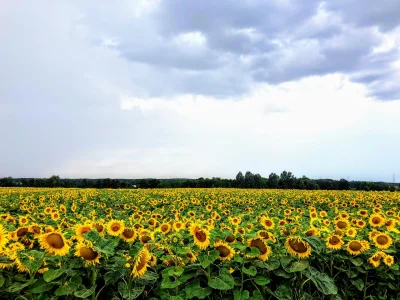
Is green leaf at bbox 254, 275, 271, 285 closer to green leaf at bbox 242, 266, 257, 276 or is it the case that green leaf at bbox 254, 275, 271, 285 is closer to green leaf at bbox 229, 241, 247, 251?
green leaf at bbox 242, 266, 257, 276

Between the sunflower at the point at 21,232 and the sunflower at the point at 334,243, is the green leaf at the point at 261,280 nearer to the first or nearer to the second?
the sunflower at the point at 334,243

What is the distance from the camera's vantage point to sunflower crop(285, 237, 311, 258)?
13.7 feet

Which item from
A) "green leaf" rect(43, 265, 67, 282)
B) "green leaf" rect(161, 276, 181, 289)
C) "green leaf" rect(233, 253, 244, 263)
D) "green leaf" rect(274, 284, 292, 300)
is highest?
"green leaf" rect(233, 253, 244, 263)

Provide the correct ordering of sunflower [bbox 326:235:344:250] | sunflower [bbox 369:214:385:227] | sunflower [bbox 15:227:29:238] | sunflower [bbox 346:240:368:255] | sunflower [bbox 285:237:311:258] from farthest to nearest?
sunflower [bbox 369:214:385:227] → sunflower [bbox 346:240:368:255] → sunflower [bbox 326:235:344:250] → sunflower [bbox 15:227:29:238] → sunflower [bbox 285:237:311:258]

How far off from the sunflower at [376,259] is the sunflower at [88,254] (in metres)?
3.91

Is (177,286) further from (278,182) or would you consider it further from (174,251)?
(278,182)

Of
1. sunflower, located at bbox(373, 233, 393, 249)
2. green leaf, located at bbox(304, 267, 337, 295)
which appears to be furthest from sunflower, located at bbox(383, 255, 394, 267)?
green leaf, located at bbox(304, 267, 337, 295)

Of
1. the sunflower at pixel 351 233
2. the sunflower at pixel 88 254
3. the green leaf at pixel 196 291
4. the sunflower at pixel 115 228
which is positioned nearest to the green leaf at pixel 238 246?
the green leaf at pixel 196 291

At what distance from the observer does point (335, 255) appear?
5070 mm

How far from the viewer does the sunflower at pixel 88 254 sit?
3467 millimetres

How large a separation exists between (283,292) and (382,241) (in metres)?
2.45

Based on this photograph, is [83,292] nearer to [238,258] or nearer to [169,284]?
[169,284]

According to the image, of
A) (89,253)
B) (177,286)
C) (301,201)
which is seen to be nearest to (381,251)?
(177,286)

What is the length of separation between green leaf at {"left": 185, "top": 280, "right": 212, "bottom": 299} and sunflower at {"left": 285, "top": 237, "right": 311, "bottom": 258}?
1.15 metres
